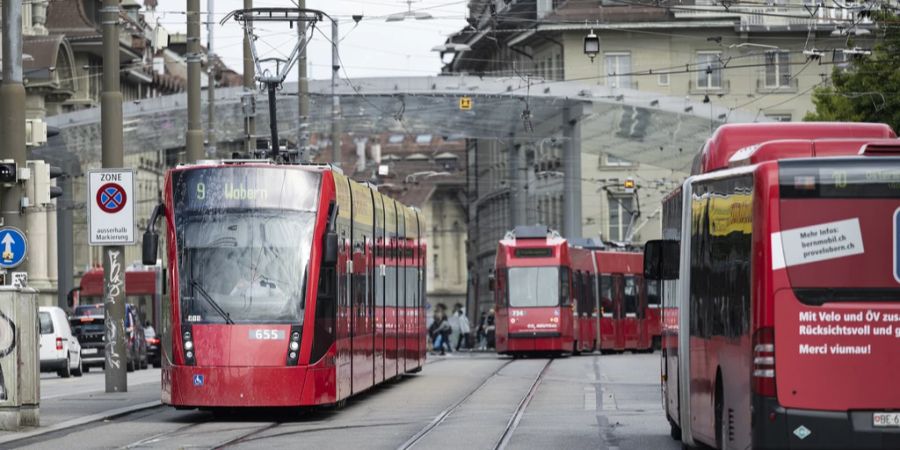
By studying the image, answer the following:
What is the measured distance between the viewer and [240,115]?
58688 millimetres

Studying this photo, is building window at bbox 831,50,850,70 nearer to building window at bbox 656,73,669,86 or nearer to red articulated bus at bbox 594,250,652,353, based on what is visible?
red articulated bus at bbox 594,250,652,353

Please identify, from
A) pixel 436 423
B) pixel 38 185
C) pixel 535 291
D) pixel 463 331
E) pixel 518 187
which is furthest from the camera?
pixel 518 187

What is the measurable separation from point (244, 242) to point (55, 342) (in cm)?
2241

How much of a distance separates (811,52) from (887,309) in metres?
26.7

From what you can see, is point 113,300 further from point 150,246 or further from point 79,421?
point 150,246

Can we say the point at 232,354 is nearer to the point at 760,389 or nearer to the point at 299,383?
the point at 299,383

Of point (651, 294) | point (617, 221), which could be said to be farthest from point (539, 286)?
point (617, 221)

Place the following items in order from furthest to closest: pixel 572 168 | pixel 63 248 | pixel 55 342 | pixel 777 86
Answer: pixel 777 86, pixel 572 168, pixel 63 248, pixel 55 342

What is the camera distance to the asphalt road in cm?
2058

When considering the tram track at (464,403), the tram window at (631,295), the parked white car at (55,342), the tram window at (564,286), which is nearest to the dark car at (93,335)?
the parked white car at (55,342)

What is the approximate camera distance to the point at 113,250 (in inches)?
1234

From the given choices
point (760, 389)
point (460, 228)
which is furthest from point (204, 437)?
point (460, 228)

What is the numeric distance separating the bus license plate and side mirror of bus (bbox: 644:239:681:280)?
487 centimetres

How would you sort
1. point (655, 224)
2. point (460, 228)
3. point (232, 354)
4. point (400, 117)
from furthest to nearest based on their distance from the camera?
point (460, 228), point (655, 224), point (400, 117), point (232, 354)
